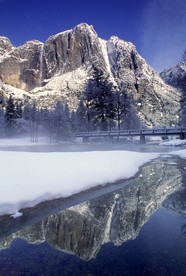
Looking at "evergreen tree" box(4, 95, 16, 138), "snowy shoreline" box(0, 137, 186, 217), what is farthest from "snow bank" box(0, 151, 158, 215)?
"evergreen tree" box(4, 95, 16, 138)

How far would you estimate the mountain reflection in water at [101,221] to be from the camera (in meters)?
5.28

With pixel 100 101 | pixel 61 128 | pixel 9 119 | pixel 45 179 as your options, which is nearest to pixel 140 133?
pixel 100 101

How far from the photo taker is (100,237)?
550cm

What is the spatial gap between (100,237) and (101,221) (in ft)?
2.98

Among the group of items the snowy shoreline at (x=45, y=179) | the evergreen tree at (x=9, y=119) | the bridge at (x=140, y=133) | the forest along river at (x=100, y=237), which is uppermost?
the evergreen tree at (x=9, y=119)

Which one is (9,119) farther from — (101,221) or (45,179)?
(101,221)

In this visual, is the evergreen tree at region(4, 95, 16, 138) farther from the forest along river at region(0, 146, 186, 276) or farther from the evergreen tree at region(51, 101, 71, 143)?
the forest along river at region(0, 146, 186, 276)

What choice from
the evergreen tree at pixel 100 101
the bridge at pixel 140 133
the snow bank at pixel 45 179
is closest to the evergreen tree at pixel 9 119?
the evergreen tree at pixel 100 101

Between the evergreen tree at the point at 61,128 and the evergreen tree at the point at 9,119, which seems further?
the evergreen tree at the point at 9,119

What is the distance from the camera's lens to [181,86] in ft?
123

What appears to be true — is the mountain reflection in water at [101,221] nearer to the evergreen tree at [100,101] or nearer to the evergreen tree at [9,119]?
the evergreen tree at [100,101]

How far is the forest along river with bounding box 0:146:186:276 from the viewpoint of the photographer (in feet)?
14.0

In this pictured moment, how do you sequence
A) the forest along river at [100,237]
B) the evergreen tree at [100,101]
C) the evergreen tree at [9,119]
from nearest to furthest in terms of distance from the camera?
the forest along river at [100,237], the evergreen tree at [100,101], the evergreen tree at [9,119]

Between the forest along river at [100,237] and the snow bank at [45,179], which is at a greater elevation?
the snow bank at [45,179]
